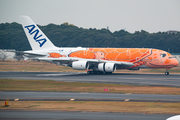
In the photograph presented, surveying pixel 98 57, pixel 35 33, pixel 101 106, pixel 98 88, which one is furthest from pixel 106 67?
pixel 101 106

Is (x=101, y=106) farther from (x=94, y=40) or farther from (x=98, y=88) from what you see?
(x=94, y=40)

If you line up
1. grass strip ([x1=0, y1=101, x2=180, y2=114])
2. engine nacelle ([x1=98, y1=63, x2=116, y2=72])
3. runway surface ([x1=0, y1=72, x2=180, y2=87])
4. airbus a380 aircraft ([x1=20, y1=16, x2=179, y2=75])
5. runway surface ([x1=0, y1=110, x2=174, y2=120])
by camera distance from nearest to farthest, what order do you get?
runway surface ([x1=0, y1=110, x2=174, y2=120])
grass strip ([x1=0, y1=101, x2=180, y2=114])
runway surface ([x1=0, y1=72, x2=180, y2=87])
engine nacelle ([x1=98, y1=63, x2=116, y2=72])
airbus a380 aircraft ([x1=20, y1=16, x2=179, y2=75])

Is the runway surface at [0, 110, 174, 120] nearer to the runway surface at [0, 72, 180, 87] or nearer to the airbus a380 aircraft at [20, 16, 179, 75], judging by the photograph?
the runway surface at [0, 72, 180, 87]

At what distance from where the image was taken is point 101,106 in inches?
810

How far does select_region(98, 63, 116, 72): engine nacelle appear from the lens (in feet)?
165

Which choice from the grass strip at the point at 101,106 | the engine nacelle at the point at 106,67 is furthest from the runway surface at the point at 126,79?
the grass strip at the point at 101,106

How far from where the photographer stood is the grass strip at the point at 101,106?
1916 cm

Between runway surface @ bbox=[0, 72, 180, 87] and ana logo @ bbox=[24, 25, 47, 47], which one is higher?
ana logo @ bbox=[24, 25, 47, 47]

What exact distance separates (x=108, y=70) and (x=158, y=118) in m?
34.2

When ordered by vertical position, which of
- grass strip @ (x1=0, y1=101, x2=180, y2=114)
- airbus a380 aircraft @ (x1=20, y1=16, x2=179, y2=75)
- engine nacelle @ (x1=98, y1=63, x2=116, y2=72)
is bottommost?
grass strip @ (x1=0, y1=101, x2=180, y2=114)

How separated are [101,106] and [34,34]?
3968cm

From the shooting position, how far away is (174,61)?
50719 mm

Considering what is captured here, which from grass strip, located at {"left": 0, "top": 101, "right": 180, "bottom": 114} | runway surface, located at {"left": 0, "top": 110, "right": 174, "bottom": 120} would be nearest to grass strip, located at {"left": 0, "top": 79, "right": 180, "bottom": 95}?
grass strip, located at {"left": 0, "top": 101, "right": 180, "bottom": 114}

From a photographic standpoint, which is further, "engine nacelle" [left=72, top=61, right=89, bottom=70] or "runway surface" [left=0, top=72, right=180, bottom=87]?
"engine nacelle" [left=72, top=61, right=89, bottom=70]
